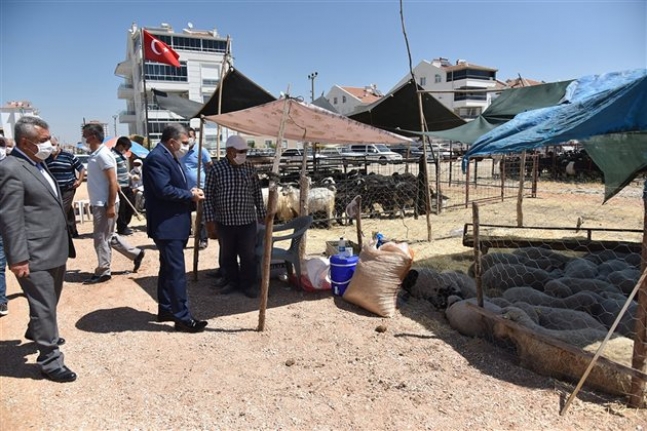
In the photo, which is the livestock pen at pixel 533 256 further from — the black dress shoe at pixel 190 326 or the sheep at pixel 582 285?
the black dress shoe at pixel 190 326

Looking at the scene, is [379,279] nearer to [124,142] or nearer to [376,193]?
[124,142]

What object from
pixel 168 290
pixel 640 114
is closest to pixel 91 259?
pixel 168 290

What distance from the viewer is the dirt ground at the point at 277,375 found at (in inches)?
106

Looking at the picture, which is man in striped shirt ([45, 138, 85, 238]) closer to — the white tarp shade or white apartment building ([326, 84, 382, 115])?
the white tarp shade

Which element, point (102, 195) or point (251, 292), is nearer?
point (251, 292)

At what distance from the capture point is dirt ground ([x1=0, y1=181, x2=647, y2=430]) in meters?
2.69

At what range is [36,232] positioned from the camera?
9.58 feet

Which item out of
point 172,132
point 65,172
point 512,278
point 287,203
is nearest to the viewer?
point 172,132

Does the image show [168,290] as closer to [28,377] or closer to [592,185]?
[28,377]

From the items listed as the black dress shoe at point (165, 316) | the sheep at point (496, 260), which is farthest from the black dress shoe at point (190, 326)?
the sheep at point (496, 260)

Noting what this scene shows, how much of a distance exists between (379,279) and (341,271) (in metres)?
0.50

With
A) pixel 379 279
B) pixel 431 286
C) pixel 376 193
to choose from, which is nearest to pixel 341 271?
pixel 379 279

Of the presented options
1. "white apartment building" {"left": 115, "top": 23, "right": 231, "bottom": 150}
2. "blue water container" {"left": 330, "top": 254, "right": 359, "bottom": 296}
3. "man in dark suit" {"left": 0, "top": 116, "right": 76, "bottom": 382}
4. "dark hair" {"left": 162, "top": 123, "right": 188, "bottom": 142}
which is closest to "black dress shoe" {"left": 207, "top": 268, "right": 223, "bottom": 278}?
"blue water container" {"left": 330, "top": 254, "right": 359, "bottom": 296}

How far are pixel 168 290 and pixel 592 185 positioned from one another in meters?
17.6
